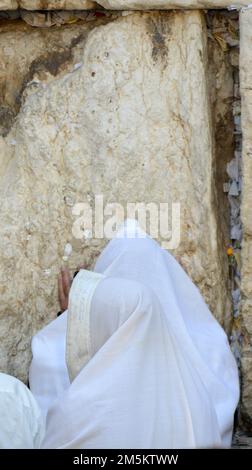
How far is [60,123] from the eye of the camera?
5148 mm

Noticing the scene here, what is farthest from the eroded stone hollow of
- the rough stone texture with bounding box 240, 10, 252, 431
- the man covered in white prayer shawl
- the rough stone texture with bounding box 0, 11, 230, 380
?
the man covered in white prayer shawl

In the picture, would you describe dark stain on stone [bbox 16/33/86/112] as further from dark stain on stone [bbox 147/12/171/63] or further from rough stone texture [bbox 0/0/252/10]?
dark stain on stone [bbox 147/12/171/63]

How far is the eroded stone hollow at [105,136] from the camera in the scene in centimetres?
502

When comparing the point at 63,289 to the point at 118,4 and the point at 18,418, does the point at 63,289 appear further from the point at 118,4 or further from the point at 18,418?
the point at 118,4

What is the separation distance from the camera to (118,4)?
16.2 feet

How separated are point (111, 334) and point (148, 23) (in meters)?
1.49

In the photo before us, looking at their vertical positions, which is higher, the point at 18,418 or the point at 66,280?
the point at 66,280

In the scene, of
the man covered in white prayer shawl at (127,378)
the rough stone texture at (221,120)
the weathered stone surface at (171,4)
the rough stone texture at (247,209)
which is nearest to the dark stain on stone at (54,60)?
the weathered stone surface at (171,4)

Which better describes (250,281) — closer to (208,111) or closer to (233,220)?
(233,220)

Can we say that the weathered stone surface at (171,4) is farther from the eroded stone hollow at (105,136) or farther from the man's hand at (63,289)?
the man's hand at (63,289)

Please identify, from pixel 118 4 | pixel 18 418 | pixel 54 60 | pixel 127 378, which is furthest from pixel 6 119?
pixel 127 378

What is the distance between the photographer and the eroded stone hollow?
16.5ft

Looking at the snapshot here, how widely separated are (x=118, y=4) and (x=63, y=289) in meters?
1.14
